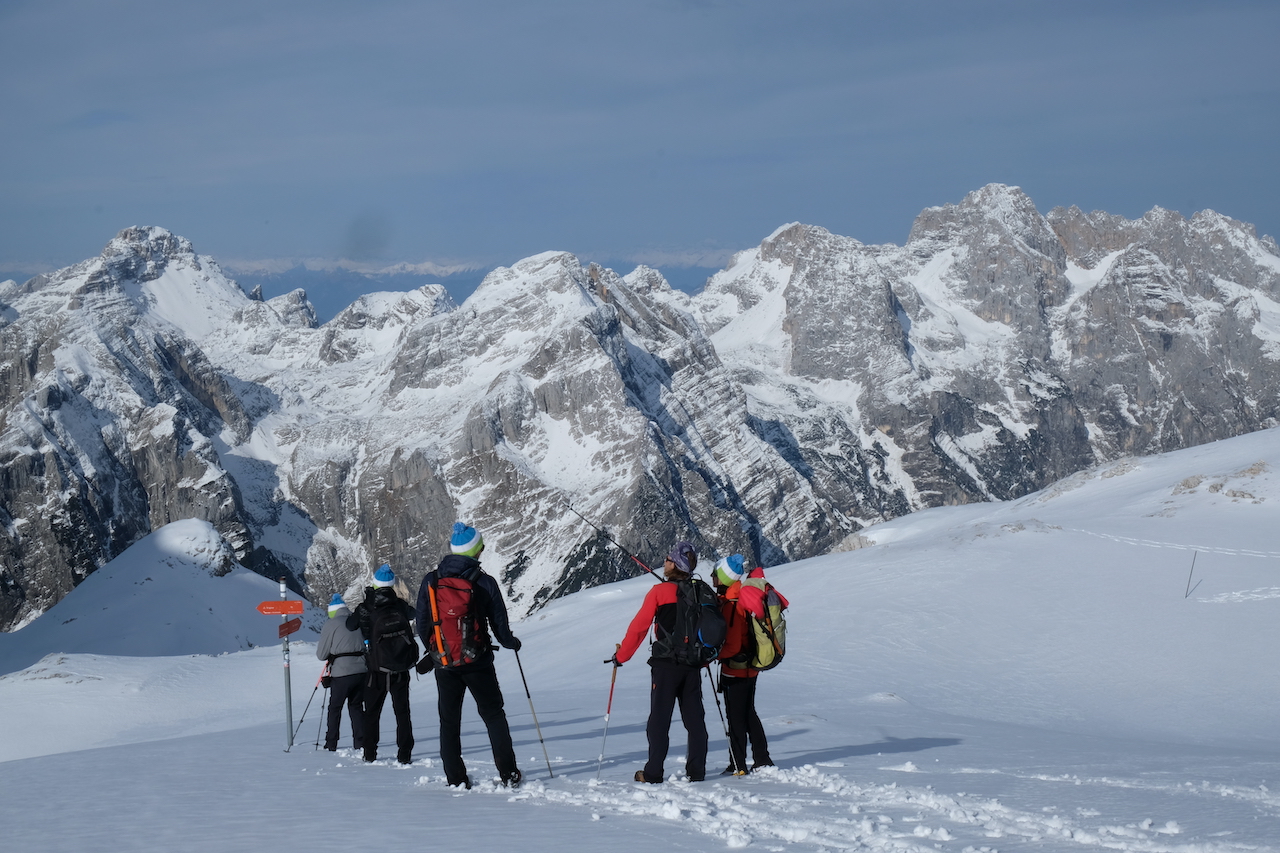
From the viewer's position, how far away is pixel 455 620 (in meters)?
12.3

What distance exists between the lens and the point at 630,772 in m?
14.1

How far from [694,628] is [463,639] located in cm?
244

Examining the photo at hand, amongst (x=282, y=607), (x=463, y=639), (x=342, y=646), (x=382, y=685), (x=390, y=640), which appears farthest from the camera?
(x=282, y=607)

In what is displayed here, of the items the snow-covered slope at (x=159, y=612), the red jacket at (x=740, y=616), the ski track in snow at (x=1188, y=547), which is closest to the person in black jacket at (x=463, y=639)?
the red jacket at (x=740, y=616)

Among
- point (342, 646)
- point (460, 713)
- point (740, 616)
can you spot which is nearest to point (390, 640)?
point (342, 646)

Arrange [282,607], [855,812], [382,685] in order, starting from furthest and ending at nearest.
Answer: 1. [282,607]
2. [382,685]
3. [855,812]

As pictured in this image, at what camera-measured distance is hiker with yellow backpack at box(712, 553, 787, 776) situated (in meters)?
13.3

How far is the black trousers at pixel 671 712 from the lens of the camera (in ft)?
41.8

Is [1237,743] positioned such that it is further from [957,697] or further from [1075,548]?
[1075,548]

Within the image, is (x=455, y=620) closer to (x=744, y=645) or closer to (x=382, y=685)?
(x=744, y=645)

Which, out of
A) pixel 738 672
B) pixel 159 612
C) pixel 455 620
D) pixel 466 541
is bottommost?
pixel 738 672

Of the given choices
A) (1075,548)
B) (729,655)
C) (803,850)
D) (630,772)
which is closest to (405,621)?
(630,772)

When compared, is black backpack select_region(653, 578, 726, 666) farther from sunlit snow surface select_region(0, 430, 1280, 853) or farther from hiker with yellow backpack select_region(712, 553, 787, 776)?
sunlit snow surface select_region(0, 430, 1280, 853)

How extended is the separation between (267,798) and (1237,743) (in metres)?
15.4
